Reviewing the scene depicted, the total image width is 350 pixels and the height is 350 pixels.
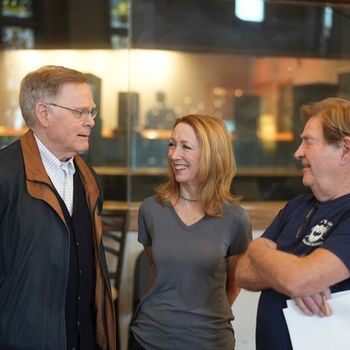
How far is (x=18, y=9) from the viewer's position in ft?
17.5

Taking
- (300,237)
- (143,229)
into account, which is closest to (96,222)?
(143,229)

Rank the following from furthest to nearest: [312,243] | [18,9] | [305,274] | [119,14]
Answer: [18,9] → [119,14] → [312,243] → [305,274]

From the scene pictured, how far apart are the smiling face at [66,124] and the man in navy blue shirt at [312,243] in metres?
0.66

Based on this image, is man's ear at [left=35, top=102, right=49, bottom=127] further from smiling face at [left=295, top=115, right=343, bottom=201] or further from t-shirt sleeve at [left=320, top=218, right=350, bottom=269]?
t-shirt sleeve at [left=320, top=218, right=350, bottom=269]

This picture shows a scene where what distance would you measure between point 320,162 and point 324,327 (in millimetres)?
433

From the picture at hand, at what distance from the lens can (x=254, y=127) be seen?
6805mm

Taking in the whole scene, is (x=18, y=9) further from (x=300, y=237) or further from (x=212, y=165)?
(x=300, y=237)

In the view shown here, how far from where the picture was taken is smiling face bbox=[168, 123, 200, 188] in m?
1.88

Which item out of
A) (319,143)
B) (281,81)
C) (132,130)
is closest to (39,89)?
(319,143)

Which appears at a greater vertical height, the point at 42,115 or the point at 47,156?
the point at 42,115

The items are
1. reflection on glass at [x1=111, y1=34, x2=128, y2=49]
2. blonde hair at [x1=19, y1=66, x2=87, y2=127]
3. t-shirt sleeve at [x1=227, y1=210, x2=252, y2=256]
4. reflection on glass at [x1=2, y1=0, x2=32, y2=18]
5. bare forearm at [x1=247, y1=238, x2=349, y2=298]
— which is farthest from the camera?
reflection on glass at [x1=2, y1=0, x2=32, y2=18]

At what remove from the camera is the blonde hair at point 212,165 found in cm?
187

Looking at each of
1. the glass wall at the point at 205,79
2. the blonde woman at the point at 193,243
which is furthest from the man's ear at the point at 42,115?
the glass wall at the point at 205,79

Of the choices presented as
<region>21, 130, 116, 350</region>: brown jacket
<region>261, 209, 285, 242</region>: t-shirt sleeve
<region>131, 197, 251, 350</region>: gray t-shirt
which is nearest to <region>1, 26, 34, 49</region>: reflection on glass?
<region>21, 130, 116, 350</region>: brown jacket
